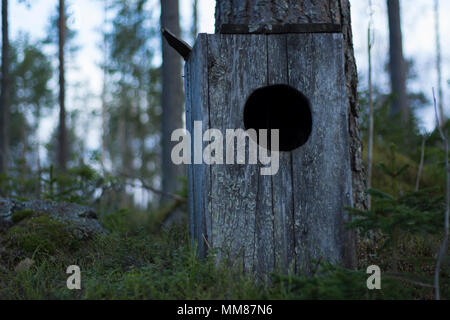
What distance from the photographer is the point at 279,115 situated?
4.43 meters

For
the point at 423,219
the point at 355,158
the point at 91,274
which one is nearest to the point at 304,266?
the point at 423,219

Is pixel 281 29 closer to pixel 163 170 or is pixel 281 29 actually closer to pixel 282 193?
pixel 282 193

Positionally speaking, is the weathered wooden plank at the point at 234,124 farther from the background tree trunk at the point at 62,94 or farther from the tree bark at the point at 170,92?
the background tree trunk at the point at 62,94

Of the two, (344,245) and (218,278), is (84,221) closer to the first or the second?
(218,278)

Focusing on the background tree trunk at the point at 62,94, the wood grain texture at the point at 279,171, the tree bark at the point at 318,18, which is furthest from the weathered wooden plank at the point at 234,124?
the background tree trunk at the point at 62,94

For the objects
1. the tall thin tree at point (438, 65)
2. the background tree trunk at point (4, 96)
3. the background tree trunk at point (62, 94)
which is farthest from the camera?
the tall thin tree at point (438, 65)

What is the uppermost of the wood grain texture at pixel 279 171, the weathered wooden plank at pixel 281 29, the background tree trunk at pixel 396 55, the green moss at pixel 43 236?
the background tree trunk at pixel 396 55

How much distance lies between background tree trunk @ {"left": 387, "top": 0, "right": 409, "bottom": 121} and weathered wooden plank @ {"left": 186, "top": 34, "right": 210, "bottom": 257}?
9617mm

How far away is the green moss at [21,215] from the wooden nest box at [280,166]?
2406mm

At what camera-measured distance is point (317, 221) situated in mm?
3314

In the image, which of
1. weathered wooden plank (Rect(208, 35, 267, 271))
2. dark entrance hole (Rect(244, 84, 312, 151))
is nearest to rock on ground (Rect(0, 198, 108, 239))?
weathered wooden plank (Rect(208, 35, 267, 271))

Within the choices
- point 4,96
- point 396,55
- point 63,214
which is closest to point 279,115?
point 63,214

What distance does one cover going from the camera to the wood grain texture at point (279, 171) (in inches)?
128

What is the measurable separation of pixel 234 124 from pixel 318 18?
151 cm
